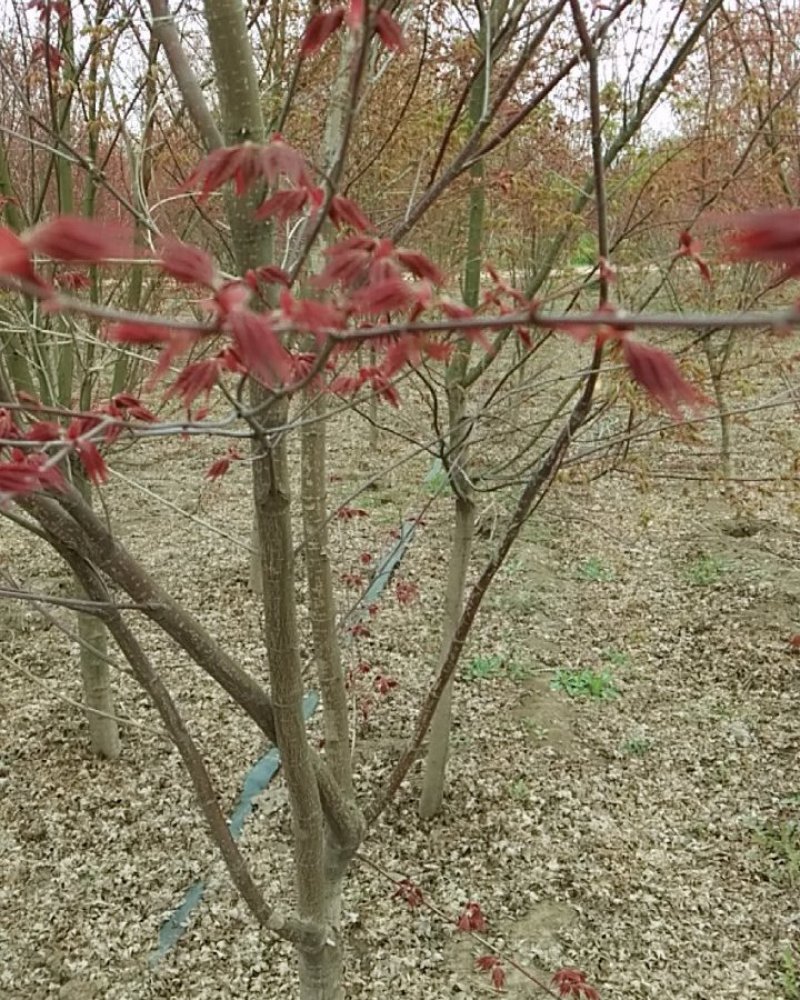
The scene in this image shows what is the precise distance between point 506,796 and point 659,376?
3637 millimetres

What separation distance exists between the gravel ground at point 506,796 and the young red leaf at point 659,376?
163 centimetres

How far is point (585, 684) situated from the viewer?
486 centimetres

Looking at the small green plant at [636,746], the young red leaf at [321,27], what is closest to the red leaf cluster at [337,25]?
the young red leaf at [321,27]

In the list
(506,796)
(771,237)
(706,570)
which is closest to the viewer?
(771,237)

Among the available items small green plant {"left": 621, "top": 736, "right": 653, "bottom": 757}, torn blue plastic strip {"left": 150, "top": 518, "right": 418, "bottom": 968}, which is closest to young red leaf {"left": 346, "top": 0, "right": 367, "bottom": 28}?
torn blue plastic strip {"left": 150, "top": 518, "right": 418, "bottom": 968}

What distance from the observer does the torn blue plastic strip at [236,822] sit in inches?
126

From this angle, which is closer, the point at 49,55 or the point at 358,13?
the point at 358,13

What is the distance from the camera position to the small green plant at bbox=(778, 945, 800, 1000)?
291 centimetres

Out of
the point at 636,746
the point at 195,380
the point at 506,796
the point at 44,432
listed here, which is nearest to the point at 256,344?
the point at 195,380

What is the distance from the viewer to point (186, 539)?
6.88m

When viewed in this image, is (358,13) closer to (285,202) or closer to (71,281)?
(285,202)

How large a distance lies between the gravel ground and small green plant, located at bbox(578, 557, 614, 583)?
0.03 m

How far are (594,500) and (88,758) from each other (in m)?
4.81

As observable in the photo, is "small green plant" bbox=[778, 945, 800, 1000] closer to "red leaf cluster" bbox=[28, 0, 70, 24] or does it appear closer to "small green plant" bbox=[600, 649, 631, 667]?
"small green plant" bbox=[600, 649, 631, 667]
